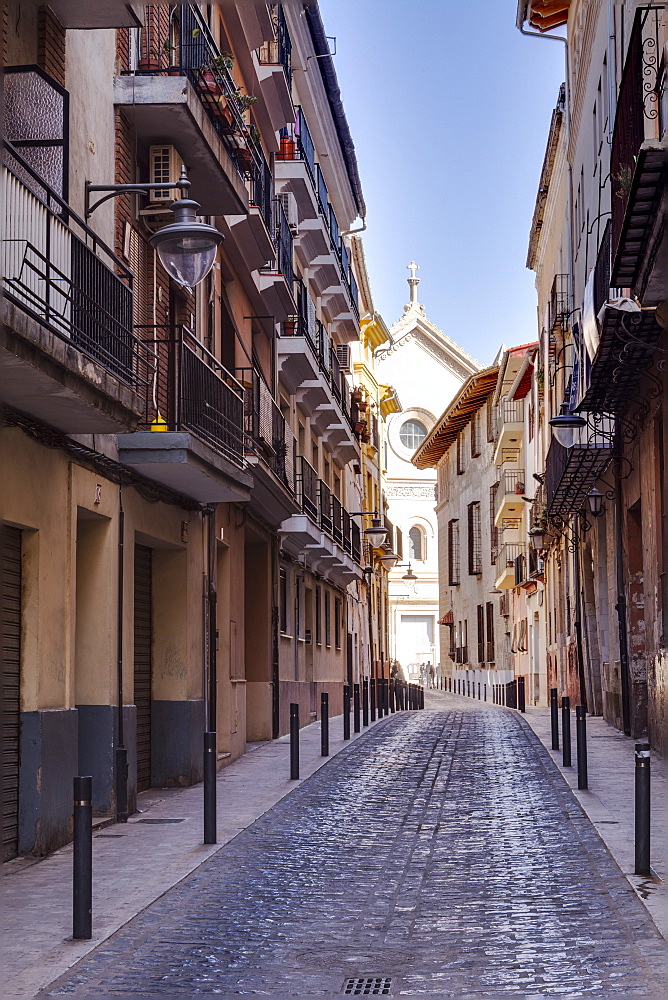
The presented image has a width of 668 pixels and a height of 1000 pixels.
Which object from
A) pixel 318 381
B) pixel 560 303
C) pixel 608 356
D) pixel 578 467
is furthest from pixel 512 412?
pixel 608 356

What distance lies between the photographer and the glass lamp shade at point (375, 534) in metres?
40.9

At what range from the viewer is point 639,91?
13055mm

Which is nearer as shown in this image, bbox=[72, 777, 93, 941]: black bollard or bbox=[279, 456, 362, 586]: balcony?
bbox=[72, 777, 93, 941]: black bollard

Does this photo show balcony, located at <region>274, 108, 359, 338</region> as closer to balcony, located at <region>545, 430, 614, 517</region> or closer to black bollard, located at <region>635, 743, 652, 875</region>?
balcony, located at <region>545, 430, 614, 517</region>

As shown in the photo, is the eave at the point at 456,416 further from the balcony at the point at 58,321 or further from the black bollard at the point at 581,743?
the balcony at the point at 58,321

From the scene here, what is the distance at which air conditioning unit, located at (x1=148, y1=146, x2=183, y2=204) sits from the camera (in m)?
14.2

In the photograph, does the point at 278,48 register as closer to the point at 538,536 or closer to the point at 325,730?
the point at 325,730

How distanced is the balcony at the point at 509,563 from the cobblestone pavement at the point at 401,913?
32.0 meters

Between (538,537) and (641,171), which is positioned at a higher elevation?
(641,171)

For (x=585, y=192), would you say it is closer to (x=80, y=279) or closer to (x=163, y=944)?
(x=80, y=279)

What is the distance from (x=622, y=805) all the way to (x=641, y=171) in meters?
5.49

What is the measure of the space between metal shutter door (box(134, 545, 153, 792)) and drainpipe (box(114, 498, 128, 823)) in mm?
2007

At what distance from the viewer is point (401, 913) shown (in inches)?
311

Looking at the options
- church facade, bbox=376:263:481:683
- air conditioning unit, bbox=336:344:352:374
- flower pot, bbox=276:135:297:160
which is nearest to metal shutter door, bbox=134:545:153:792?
flower pot, bbox=276:135:297:160
